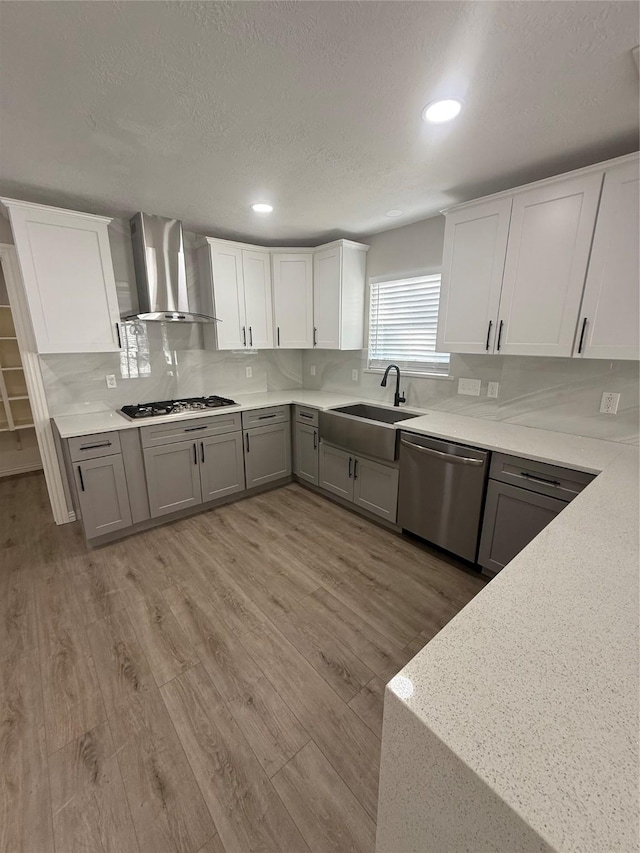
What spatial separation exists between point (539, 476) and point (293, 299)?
270 cm

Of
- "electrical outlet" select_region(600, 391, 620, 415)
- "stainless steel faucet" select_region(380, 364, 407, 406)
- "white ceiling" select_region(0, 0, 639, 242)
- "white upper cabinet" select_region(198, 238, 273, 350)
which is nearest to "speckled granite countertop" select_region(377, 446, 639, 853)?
"electrical outlet" select_region(600, 391, 620, 415)

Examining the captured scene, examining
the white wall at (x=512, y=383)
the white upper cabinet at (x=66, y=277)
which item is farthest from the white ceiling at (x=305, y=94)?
the white wall at (x=512, y=383)

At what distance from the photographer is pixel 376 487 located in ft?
9.43

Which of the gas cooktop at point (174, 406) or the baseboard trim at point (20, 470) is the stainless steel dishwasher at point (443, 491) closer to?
the gas cooktop at point (174, 406)

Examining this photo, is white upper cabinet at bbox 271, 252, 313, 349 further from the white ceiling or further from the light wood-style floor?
the light wood-style floor

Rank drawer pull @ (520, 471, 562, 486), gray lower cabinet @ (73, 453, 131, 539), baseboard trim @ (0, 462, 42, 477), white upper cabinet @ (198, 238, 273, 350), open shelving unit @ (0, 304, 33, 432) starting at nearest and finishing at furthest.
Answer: drawer pull @ (520, 471, 562, 486)
gray lower cabinet @ (73, 453, 131, 539)
white upper cabinet @ (198, 238, 273, 350)
open shelving unit @ (0, 304, 33, 432)
baseboard trim @ (0, 462, 42, 477)

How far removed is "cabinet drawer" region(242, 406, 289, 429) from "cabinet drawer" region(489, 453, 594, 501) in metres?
2.04

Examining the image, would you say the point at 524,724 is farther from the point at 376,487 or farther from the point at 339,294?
the point at 339,294

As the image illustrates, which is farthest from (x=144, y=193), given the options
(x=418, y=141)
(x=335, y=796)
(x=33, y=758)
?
(x=335, y=796)

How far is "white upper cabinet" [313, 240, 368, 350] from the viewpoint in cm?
328

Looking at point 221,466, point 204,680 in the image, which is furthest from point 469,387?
point 204,680

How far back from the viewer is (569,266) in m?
1.95

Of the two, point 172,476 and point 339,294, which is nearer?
point 172,476

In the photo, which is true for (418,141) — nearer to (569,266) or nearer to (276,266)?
(569,266)
